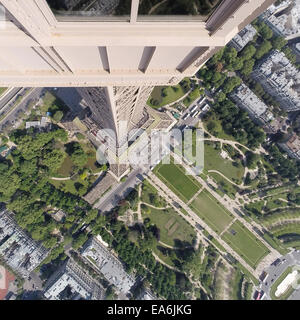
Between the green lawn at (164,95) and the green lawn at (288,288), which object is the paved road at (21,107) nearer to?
the green lawn at (164,95)

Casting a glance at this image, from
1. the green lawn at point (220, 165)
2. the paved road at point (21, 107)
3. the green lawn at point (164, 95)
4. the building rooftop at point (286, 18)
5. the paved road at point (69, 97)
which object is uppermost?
the paved road at point (21, 107)

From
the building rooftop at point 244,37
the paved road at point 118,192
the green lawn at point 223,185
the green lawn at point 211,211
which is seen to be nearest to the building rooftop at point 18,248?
the paved road at point 118,192

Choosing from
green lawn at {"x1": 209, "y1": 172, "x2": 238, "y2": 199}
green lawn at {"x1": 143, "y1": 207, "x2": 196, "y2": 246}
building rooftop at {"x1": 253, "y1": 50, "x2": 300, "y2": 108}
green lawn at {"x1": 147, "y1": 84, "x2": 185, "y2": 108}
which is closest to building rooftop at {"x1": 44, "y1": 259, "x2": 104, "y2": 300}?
green lawn at {"x1": 143, "y1": 207, "x2": 196, "y2": 246}

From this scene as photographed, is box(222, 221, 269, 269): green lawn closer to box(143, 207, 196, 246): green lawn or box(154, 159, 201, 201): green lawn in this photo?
box(143, 207, 196, 246): green lawn

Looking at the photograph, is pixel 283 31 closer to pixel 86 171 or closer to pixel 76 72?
pixel 86 171

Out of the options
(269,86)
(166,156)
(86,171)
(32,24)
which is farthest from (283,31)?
(32,24)
